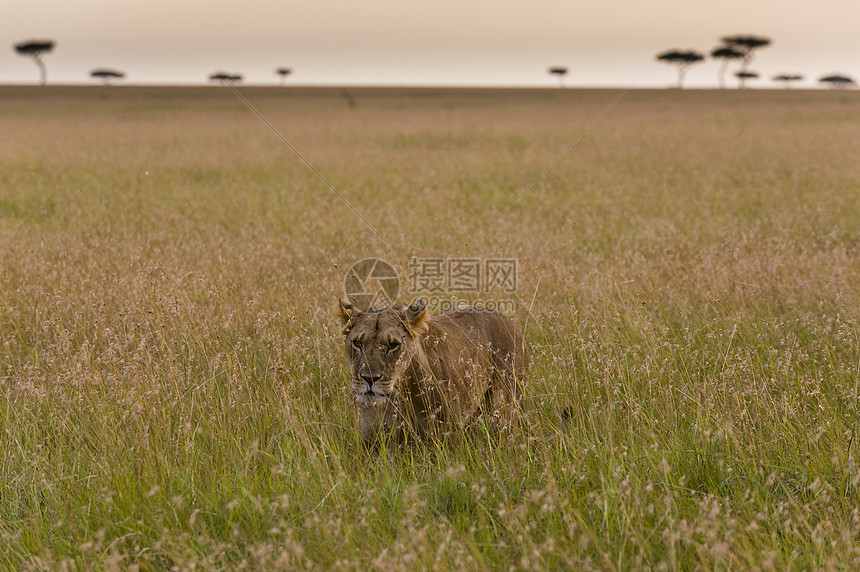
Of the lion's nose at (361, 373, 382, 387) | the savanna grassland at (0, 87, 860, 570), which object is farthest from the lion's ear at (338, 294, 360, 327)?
the savanna grassland at (0, 87, 860, 570)

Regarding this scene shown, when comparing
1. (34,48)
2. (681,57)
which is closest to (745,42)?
(681,57)

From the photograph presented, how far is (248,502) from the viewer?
11.5 feet

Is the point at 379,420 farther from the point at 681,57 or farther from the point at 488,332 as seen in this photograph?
the point at 681,57

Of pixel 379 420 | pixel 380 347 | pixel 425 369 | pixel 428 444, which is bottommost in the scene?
pixel 428 444

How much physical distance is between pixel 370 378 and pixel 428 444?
0.76 meters

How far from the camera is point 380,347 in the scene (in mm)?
3869

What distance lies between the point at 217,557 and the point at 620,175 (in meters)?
15.1

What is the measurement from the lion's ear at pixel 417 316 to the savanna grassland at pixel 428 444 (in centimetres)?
76

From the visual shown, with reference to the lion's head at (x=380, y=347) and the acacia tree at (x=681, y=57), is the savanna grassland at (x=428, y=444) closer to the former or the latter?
the lion's head at (x=380, y=347)

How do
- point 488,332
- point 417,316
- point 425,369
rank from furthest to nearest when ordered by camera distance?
1. point 488,332
2. point 425,369
3. point 417,316

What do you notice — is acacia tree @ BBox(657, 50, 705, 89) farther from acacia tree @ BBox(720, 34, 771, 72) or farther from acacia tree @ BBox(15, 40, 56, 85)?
acacia tree @ BBox(15, 40, 56, 85)

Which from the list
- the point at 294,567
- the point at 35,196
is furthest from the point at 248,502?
the point at 35,196

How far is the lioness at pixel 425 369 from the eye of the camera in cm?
387

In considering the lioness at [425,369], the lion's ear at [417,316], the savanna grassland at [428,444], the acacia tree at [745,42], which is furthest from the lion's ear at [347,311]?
the acacia tree at [745,42]
